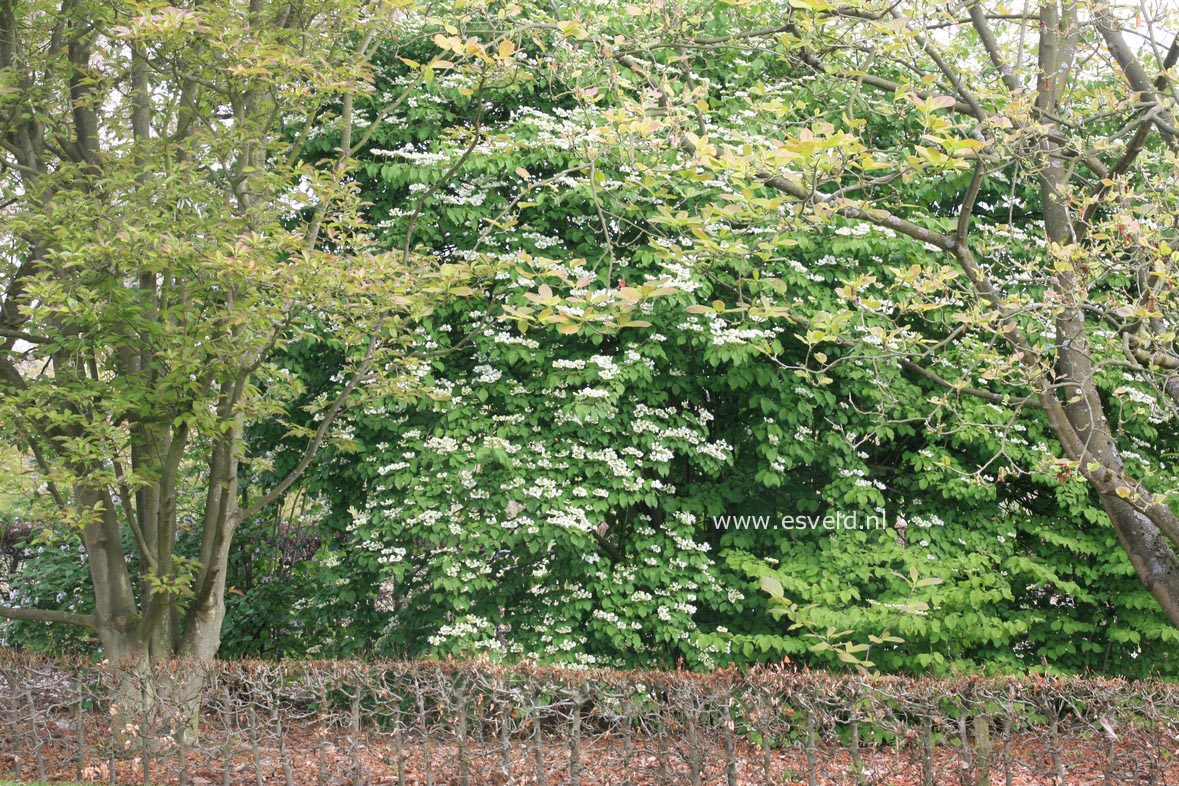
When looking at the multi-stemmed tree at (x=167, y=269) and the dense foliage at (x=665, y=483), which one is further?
the dense foliage at (x=665, y=483)

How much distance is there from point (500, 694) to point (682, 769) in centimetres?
111

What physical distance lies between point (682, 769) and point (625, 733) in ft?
1.28

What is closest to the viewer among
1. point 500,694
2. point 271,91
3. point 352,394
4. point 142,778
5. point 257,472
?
point 500,694

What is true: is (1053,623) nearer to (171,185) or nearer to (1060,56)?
(1060,56)

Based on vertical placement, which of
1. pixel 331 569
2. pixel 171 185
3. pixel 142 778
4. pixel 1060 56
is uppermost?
pixel 1060 56

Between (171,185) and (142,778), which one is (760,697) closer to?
(142,778)

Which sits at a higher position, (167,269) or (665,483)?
(167,269)

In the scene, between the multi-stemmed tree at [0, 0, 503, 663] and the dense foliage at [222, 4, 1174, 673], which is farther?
the dense foliage at [222, 4, 1174, 673]

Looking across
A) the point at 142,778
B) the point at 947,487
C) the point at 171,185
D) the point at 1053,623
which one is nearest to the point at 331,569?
the point at 142,778

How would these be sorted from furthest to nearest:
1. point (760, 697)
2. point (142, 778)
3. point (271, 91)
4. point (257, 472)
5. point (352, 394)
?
point (257, 472), point (352, 394), point (271, 91), point (142, 778), point (760, 697)

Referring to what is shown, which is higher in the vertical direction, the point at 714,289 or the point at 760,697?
the point at 714,289

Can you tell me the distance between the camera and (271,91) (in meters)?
6.57

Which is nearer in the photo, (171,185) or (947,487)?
(171,185)

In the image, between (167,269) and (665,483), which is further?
(665,483)
